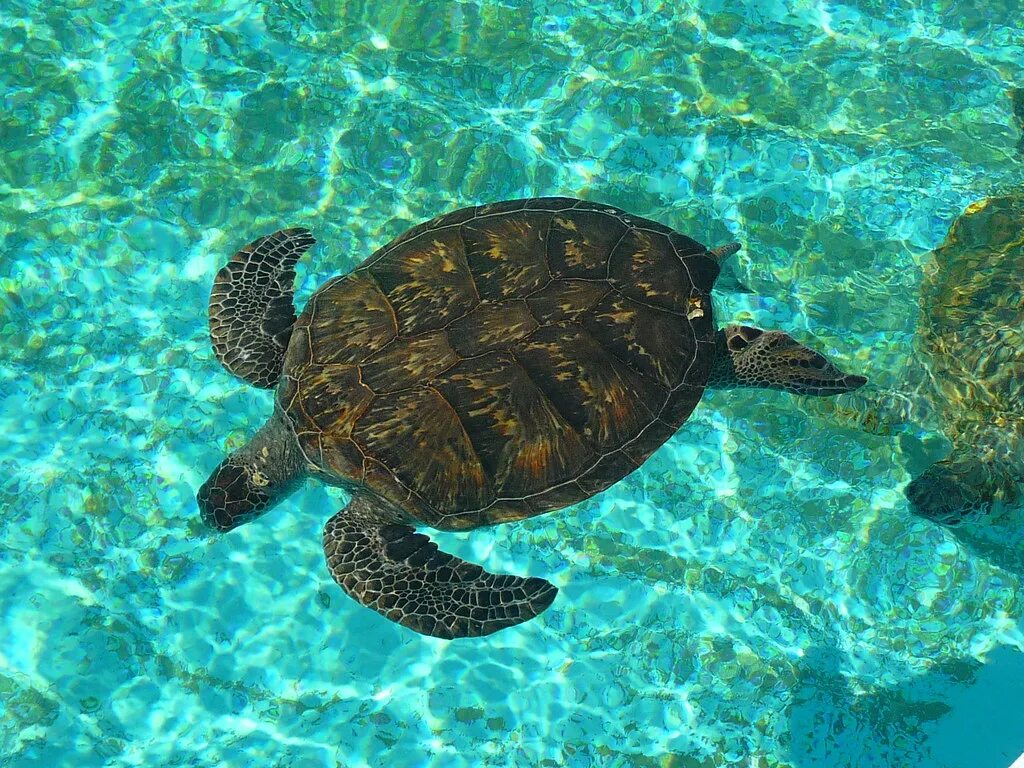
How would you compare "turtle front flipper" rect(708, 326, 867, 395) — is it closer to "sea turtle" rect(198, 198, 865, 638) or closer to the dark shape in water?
"sea turtle" rect(198, 198, 865, 638)

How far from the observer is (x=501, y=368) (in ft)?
14.4

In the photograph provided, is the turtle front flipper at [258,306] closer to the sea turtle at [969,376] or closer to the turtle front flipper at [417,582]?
the turtle front flipper at [417,582]

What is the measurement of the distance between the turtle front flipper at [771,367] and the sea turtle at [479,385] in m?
0.01

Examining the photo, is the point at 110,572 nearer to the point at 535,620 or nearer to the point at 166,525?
the point at 166,525

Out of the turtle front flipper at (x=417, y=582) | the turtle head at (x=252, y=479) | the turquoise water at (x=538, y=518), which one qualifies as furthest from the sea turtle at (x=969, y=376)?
the turtle head at (x=252, y=479)

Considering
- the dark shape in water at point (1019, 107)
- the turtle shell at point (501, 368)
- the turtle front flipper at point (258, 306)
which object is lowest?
the turtle front flipper at point (258, 306)

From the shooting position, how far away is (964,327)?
5.59 metres

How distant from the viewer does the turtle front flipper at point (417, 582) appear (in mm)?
4426

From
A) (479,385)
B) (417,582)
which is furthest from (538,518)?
(479,385)

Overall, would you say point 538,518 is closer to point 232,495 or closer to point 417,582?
point 417,582

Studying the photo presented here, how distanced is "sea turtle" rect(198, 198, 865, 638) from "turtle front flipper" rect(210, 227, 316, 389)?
0.16 feet

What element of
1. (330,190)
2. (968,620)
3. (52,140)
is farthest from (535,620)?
(52,140)

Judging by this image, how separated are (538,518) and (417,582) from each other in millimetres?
1067

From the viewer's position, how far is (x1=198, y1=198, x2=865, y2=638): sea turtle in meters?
4.36
